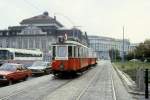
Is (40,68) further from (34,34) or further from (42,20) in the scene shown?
(42,20)

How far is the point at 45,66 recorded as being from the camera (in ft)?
130

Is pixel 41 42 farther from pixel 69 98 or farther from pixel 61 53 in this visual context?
pixel 69 98

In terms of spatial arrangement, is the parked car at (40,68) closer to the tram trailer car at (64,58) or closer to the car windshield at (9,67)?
the tram trailer car at (64,58)

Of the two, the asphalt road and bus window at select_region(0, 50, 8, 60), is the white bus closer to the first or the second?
bus window at select_region(0, 50, 8, 60)

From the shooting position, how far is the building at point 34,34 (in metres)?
146

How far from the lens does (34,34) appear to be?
479 ft

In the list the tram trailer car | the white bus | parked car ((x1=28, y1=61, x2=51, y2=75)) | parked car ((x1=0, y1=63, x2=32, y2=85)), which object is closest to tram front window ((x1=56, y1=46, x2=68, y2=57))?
the tram trailer car

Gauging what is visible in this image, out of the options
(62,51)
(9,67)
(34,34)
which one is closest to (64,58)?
(62,51)

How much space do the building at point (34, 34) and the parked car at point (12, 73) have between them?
11379 centimetres

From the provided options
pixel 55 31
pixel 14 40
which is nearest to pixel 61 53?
pixel 55 31

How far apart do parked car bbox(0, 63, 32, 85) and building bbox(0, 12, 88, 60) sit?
4480 inches

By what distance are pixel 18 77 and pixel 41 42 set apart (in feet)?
398

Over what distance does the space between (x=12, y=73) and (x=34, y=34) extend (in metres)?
121

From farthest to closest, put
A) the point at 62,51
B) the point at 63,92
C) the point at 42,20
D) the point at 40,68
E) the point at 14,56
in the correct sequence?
the point at 42,20 < the point at 14,56 < the point at 40,68 < the point at 62,51 < the point at 63,92
